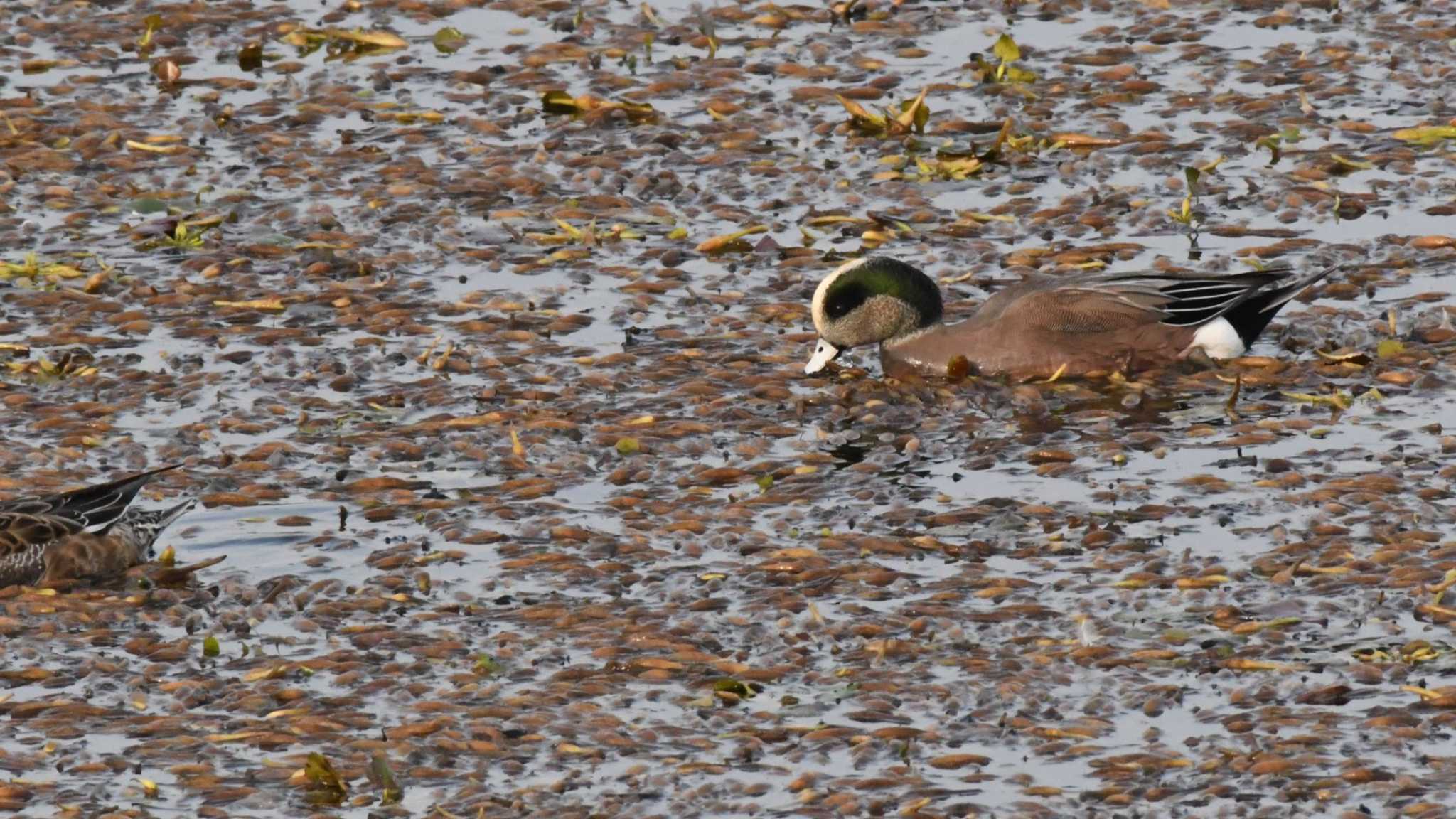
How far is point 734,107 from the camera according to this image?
51.1 feet

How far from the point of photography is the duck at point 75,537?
9.88 meters

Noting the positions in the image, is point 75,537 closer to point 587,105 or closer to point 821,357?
point 821,357

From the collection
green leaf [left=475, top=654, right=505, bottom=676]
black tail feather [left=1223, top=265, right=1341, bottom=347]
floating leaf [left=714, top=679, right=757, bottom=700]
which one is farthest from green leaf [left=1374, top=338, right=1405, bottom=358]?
green leaf [left=475, top=654, right=505, bottom=676]

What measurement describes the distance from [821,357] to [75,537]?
11.9ft

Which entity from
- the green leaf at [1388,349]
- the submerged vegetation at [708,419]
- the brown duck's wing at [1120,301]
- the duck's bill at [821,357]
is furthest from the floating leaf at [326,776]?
the green leaf at [1388,349]

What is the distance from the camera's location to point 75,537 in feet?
32.7

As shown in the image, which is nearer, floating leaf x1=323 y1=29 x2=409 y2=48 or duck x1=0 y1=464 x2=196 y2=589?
duck x1=0 y1=464 x2=196 y2=589

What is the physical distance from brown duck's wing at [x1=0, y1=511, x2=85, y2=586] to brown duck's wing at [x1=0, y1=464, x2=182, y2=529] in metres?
0.03

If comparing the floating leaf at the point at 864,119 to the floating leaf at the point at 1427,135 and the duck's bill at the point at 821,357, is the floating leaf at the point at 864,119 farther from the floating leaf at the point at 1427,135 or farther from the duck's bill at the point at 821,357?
the duck's bill at the point at 821,357

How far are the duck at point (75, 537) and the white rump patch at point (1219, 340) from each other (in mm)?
4632

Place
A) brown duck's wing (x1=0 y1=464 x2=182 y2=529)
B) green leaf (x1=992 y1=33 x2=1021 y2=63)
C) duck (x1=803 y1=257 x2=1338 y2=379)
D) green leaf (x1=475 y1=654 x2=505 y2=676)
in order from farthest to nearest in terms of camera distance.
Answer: green leaf (x1=992 y1=33 x2=1021 y2=63), duck (x1=803 y1=257 x2=1338 y2=379), brown duck's wing (x1=0 y1=464 x2=182 y2=529), green leaf (x1=475 y1=654 x2=505 y2=676)

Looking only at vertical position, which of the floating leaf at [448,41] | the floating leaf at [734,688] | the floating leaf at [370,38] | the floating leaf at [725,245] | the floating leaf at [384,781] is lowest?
the floating leaf at [725,245]

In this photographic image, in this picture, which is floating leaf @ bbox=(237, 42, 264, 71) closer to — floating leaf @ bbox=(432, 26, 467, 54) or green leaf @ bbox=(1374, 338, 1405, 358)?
floating leaf @ bbox=(432, 26, 467, 54)

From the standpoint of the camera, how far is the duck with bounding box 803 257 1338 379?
12.0 metres
